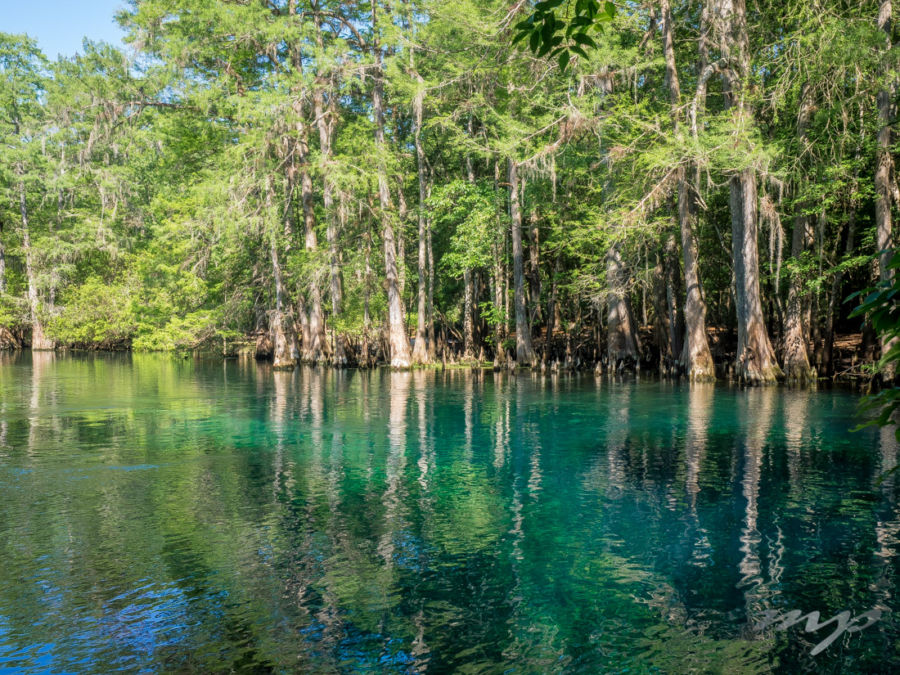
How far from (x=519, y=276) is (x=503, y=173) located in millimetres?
7657

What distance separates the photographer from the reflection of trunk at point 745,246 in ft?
73.4

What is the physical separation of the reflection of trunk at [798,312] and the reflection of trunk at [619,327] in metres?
6.01

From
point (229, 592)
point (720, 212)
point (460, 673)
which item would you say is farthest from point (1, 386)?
point (720, 212)

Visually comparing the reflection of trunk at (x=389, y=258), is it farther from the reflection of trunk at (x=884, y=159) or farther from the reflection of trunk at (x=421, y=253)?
the reflection of trunk at (x=884, y=159)

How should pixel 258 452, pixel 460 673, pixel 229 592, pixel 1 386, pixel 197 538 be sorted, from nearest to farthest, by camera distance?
1. pixel 460 673
2. pixel 229 592
3. pixel 197 538
4. pixel 258 452
5. pixel 1 386

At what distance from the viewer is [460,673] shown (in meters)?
4.71

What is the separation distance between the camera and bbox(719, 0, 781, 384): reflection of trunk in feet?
73.4

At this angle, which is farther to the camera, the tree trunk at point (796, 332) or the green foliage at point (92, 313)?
the green foliage at point (92, 313)

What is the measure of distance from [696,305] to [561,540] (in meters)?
18.5

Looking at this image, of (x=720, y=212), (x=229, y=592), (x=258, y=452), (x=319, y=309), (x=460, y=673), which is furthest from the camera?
(x=319, y=309)

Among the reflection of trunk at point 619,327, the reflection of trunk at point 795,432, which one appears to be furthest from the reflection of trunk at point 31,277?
the reflection of trunk at point 795,432

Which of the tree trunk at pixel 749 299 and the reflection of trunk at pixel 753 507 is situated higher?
the tree trunk at pixel 749 299

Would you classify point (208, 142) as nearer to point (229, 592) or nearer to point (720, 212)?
point (720, 212)

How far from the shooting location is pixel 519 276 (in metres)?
30.0
